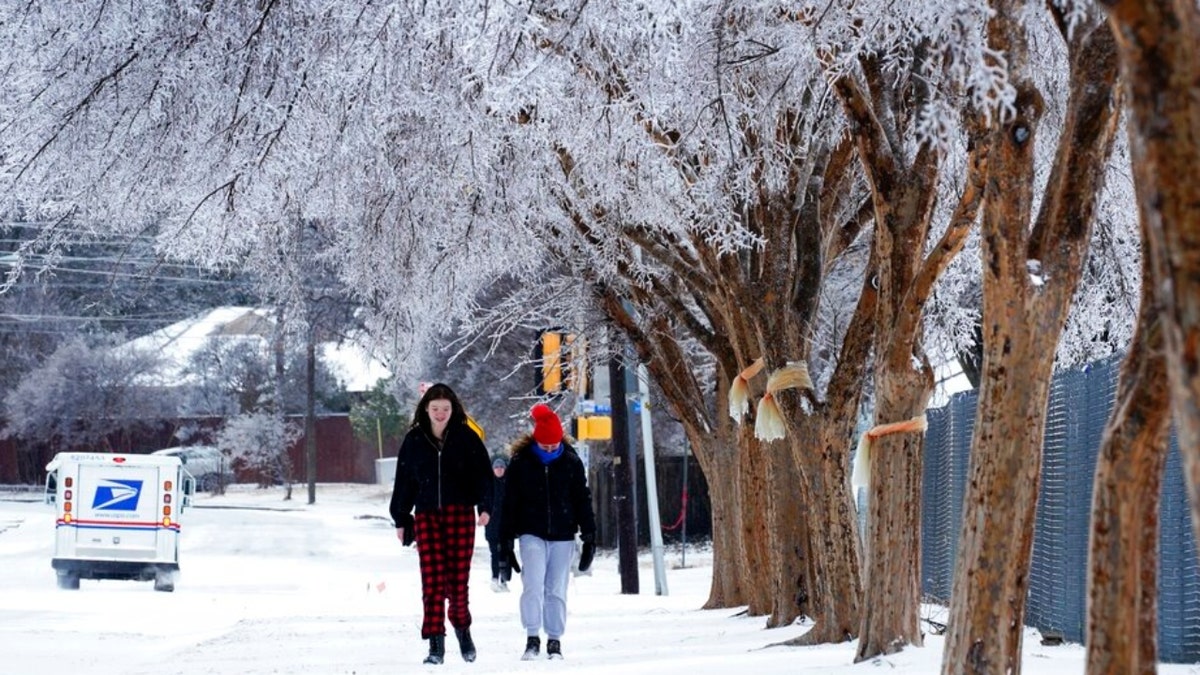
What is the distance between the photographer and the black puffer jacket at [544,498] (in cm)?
1172

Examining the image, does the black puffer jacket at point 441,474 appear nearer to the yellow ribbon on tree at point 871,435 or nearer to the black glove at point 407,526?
the black glove at point 407,526

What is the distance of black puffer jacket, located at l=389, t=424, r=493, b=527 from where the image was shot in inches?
447

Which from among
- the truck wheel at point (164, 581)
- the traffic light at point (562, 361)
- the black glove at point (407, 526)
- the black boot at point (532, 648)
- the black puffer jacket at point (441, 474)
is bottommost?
the black boot at point (532, 648)

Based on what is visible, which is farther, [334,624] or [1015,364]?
[334,624]

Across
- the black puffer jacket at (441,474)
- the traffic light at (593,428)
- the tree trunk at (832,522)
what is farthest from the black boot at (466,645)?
the traffic light at (593,428)

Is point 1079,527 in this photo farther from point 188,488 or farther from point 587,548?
point 188,488

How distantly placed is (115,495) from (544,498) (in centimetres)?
1316

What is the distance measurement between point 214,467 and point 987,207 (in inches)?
2021

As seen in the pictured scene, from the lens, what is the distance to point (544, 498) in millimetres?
11766

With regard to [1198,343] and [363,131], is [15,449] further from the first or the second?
[1198,343]

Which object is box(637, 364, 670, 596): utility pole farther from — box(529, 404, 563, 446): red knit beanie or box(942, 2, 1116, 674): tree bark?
box(942, 2, 1116, 674): tree bark

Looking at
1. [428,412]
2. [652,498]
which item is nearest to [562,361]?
[652,498]

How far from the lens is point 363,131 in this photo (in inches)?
403

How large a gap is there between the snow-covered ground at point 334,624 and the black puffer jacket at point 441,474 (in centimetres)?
102
